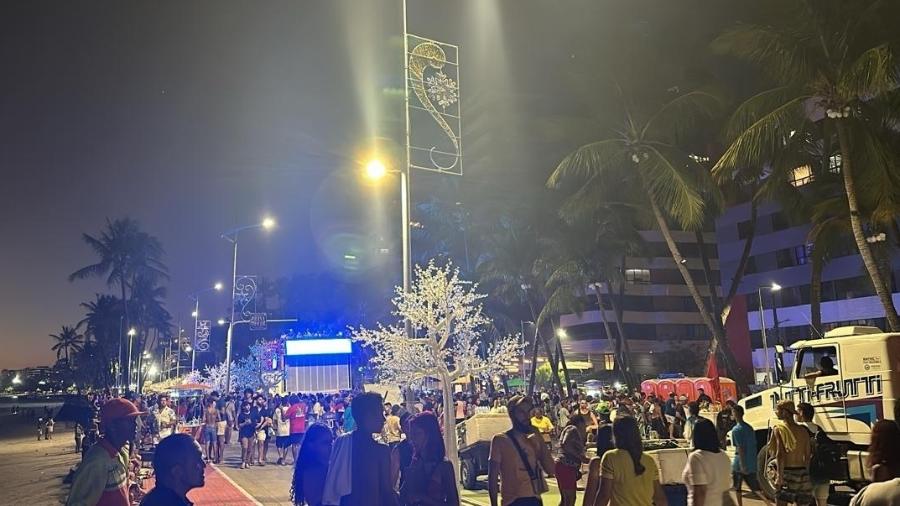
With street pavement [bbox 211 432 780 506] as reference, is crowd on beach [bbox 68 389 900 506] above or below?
above

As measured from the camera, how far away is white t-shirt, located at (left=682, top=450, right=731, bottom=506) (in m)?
5.77

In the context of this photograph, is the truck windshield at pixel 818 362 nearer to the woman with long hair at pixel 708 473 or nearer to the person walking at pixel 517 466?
the woman with long hair at pixel 708 473

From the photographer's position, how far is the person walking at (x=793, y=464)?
8352 mm

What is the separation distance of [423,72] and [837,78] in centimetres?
1159

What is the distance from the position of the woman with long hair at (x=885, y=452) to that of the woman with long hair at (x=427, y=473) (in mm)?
3290

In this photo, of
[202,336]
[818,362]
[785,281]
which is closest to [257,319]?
[202,336]

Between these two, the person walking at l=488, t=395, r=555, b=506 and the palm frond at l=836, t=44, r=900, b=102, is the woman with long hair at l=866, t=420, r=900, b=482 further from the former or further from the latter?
the palm frond at l=836, t=44, r=900, b=102

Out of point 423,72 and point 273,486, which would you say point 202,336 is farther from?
point 423,72

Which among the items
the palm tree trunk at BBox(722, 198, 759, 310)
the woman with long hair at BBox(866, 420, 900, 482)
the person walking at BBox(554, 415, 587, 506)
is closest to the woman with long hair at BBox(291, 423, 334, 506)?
the person walking at BBox(554, 415, 587, 506)

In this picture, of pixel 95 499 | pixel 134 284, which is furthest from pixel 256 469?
pixel 134 284

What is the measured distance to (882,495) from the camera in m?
3.77

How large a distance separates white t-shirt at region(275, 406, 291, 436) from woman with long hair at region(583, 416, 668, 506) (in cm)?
1550

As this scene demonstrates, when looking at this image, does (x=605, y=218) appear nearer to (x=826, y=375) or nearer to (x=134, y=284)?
(x=826, y=375)

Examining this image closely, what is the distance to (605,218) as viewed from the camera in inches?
1590
